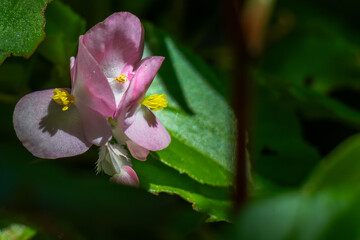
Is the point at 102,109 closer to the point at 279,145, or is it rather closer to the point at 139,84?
the point at 139,84

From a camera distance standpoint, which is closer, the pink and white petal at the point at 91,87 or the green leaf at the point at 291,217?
the green leaf at the point at 291,217

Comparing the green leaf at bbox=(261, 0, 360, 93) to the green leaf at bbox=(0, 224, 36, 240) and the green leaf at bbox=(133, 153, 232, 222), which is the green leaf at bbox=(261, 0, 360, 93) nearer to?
the green leaf at bbox=(133, 153, 232, 222)

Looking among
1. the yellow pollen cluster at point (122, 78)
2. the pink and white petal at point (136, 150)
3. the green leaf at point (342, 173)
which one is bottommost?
the pink and white petal at point (136, 150)

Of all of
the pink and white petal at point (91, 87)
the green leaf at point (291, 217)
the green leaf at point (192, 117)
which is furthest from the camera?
the green leaf at point (192, 117)

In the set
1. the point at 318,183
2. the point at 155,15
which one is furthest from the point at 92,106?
the point at 155,15

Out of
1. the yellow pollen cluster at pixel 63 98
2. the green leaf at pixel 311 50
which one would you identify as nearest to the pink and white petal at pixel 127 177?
the yellow pollen cluster at pixel 63 98

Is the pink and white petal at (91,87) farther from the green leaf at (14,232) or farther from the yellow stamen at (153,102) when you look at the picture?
the green leaf at (14,232)

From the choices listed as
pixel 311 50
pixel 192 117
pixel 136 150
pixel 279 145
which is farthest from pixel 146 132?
pixel 311 50

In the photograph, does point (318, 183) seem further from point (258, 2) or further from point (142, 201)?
point (258, 2)
